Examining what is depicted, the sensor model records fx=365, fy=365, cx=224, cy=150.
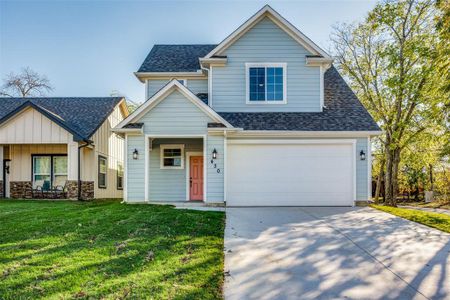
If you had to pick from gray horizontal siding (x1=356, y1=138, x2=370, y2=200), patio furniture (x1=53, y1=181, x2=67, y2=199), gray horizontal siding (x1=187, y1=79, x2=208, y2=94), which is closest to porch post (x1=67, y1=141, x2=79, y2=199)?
patio furniture (x1=53, y1=181, x2=67, y2=199)

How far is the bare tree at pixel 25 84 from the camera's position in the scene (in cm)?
3522

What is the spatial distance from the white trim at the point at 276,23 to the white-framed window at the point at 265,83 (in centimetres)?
117

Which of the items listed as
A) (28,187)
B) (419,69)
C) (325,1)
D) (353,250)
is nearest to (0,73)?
(28,187)

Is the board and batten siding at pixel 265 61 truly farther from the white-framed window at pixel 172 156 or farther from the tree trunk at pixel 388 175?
the tree trunk at pixel 388 175

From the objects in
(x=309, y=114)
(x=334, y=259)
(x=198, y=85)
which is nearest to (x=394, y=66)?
(x=309, y=114)

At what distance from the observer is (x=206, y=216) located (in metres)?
9.48

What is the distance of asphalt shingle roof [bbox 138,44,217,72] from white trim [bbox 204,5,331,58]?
2.40m

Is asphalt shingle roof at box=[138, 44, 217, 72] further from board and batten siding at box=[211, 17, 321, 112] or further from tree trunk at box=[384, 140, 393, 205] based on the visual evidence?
tree trunk at box=[384, 140, 393, 205]

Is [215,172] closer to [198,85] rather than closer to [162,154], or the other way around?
[162,154]

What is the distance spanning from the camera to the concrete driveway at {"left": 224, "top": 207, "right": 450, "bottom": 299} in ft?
15.7

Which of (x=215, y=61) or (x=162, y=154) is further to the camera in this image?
(x=162, y=154)

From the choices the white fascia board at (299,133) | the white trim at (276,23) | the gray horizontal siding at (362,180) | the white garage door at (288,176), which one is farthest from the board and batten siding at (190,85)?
the gray horizontal siding at (362,180)

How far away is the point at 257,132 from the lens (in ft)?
42.5

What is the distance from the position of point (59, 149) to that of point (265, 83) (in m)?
10.3
